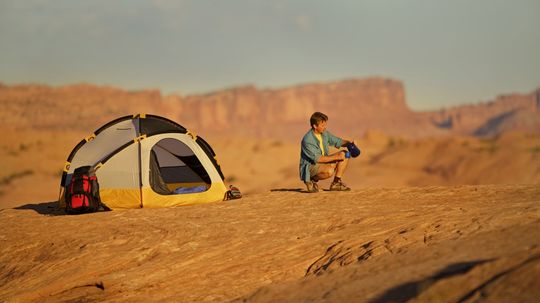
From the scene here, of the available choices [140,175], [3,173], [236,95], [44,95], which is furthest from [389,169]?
[236,95]

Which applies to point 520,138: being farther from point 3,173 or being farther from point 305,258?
point 305,258

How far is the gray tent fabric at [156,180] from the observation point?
12.5 m

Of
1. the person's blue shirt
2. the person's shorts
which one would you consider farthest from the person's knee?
the person's blue shirt

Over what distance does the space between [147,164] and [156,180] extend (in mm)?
323

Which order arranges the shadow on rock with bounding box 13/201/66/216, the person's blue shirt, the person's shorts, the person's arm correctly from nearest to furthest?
1. the person's arm
2. the person's blue shirt
3. the person's shorts
4. the shadow on rock with bounding box 13/201/66/216

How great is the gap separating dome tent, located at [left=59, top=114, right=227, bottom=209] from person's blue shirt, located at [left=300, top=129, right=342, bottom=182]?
1.63m

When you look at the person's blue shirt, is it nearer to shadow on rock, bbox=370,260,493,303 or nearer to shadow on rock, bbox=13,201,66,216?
shadow on rock, bbox=13,201,66,216

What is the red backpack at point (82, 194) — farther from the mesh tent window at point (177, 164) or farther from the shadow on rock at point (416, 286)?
the shadow on rock at point (416, 286)

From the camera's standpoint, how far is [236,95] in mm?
141125

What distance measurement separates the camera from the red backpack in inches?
468

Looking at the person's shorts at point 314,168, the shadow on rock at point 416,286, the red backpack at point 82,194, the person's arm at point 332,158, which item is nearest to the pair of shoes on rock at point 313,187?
the person's shorts at point 314,168

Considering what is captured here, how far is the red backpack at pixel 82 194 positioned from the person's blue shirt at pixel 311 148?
354cm

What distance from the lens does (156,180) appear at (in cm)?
1262

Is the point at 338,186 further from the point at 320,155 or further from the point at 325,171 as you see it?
the point at 320,155
